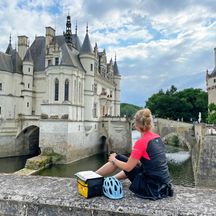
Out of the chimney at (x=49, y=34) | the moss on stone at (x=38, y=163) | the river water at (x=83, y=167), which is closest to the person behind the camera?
the river water at (x=83, y=167)

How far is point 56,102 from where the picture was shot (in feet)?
95.4

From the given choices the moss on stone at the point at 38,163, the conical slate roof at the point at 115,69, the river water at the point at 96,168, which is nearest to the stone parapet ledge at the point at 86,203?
the river water at the point at 96,168

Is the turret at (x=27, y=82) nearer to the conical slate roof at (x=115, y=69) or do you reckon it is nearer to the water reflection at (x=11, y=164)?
the water reflection at (x=11, y=164)

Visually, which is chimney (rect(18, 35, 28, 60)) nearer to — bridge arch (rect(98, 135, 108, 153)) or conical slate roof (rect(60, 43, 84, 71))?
conical slate roof (rect(60, 43, 84, 71))

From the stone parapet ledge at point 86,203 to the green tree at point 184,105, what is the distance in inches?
2048

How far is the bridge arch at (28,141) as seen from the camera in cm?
3294

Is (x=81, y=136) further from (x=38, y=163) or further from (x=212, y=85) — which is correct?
(x=212, y=85)

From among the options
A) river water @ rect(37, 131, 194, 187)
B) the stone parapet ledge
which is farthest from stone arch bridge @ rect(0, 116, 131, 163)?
the stone parapet ledge

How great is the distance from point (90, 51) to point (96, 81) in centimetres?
572

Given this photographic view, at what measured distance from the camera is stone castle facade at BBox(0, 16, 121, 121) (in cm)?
2930

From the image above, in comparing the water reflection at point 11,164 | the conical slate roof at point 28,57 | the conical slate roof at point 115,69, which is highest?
the conical slate roof at point 115,69

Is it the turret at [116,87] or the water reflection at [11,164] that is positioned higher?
the turret at [116,87]

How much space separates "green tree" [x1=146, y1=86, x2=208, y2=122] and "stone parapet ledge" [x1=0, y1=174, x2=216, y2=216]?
52.0m

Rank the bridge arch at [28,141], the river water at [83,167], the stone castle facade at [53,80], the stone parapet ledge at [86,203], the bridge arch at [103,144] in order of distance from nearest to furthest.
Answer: the stone parapet ledge at [86,203] → the river water at [83,167] → the stone castle facade at [53,80] → the bridge arch at [28,141] → the bridge arch at [103,144]
